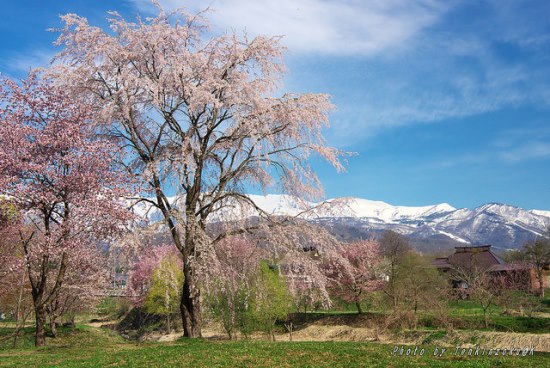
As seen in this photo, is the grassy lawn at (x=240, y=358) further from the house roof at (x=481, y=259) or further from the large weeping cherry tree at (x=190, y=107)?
the house roof at (x=481, y=259)

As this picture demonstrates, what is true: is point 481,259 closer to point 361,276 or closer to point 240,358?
point 361,276

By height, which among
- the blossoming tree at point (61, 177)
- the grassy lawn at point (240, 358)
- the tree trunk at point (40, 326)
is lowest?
the grassy lawn at point (240, 358)

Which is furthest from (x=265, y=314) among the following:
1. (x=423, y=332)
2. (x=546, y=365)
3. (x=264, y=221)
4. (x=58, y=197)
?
(x=546, y=365)

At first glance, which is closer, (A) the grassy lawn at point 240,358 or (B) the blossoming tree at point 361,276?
(A) the grassy lawn at point 240,358

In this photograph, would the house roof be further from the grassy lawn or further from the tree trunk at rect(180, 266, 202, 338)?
the grassy lawn

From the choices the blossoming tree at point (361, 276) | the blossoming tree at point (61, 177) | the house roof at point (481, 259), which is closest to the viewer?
the blossoming tree at point (61, 177)

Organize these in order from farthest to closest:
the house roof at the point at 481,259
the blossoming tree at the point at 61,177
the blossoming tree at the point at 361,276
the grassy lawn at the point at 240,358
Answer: the house roof at the point at 481,259
the blossoming tree at the point at 361,276
the blossoming tree at the point at 61,177
the grassy lawn at the point at 240,358

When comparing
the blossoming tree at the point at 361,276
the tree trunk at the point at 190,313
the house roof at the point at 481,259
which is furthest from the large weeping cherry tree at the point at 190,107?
the house roof at the point at 481,259

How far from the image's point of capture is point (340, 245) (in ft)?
64.6

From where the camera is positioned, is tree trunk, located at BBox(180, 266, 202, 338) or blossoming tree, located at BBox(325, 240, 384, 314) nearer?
tree trunk, located at BBox(180, 266, 202, 338)

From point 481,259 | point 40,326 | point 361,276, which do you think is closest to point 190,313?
point 40,326

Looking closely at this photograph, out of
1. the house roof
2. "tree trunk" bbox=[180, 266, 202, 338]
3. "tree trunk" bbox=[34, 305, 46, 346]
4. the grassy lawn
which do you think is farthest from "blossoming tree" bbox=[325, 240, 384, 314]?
the house roof

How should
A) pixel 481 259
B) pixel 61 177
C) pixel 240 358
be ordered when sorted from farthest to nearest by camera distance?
pixel 481 259 < pixel 61 177 < pixel 240 358

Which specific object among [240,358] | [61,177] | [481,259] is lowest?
[240,358]
